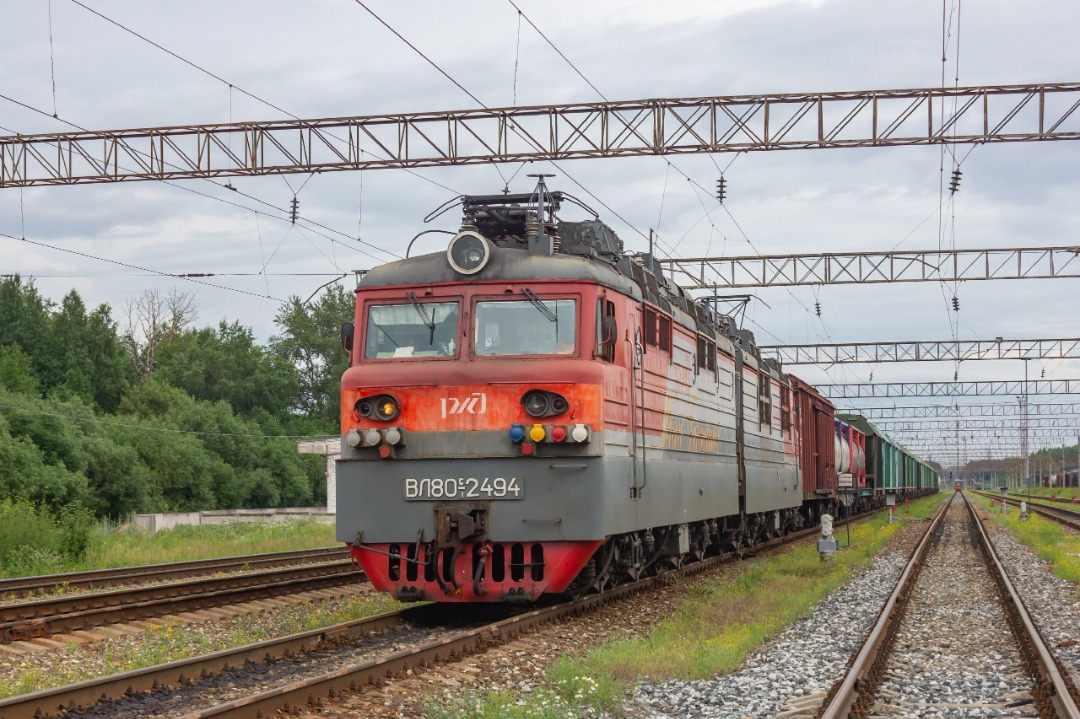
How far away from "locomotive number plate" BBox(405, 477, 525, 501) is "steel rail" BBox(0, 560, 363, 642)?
3622 mm

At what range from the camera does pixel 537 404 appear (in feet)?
40.4

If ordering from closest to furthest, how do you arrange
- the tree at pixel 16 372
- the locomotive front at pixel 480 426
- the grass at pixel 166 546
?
the locomotive front at pixel 480 426
the grass at pixel 166 546
the tree at pixel 16 372

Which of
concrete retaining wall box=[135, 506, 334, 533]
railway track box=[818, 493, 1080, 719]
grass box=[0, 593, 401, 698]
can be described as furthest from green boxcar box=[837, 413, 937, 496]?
grass box=[0, 593, 401, 698]

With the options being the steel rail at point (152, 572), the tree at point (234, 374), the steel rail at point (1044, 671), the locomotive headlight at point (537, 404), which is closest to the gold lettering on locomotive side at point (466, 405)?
the locomotive headlight at point (537, 404)

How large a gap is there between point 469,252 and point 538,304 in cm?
94

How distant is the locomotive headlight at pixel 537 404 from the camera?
40.3 ft

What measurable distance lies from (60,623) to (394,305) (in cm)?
471

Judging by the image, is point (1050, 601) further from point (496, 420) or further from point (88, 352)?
point (88, 352)

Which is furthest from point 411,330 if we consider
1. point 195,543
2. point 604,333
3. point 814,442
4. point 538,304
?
point 814,442

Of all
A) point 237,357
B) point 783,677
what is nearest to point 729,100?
point 783,677

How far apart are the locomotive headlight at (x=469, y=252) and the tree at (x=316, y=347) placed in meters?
74.3

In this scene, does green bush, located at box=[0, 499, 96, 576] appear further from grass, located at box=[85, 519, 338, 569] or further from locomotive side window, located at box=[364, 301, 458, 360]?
locomotive side window, located at box=[364, 301, 458, 360]

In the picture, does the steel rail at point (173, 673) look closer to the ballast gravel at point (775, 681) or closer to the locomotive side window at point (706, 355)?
the ballast gravel at point (775, 681)

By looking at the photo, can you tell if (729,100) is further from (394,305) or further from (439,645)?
(439,645)
